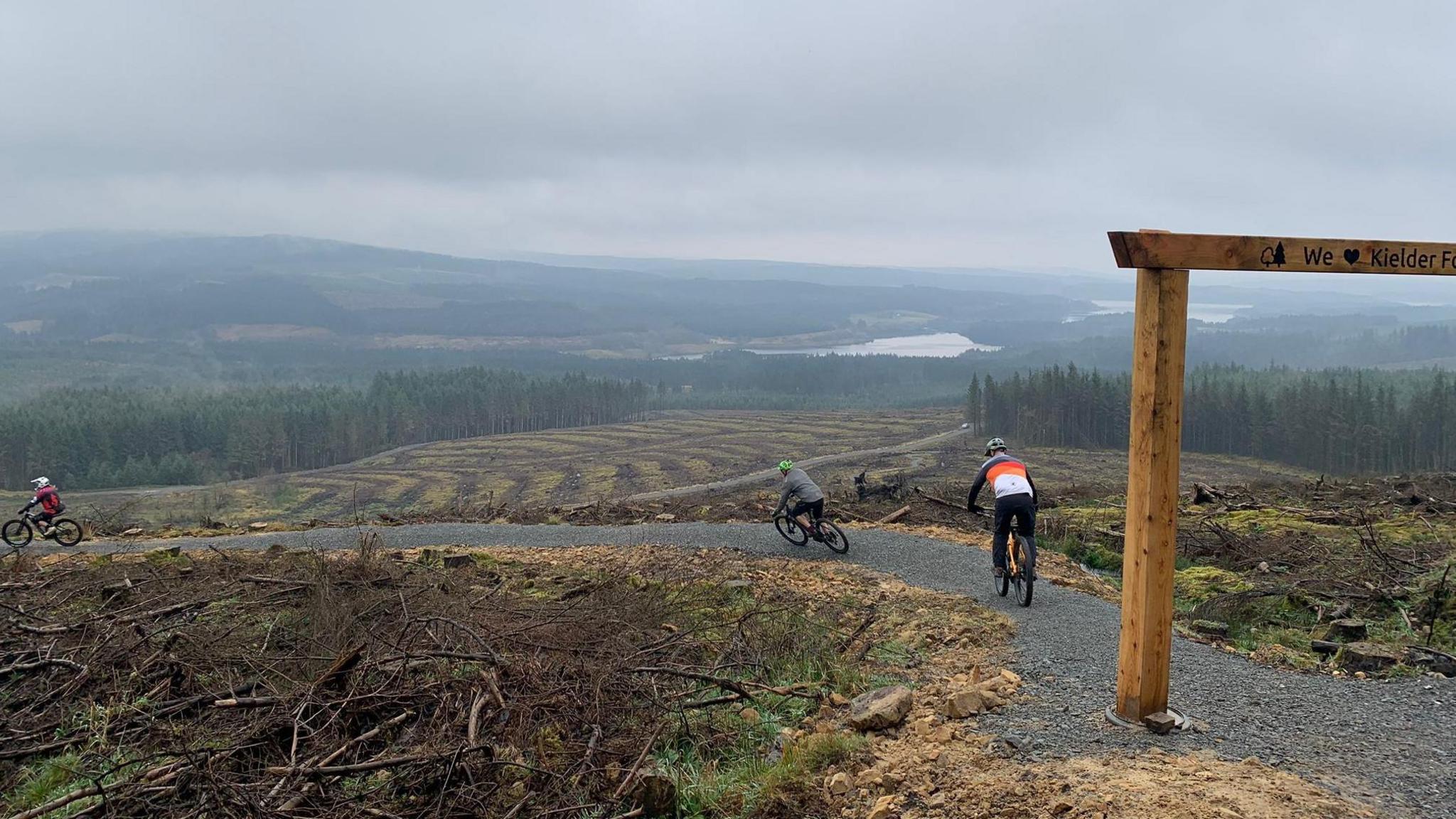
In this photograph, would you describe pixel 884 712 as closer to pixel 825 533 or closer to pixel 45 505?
pixel 825 533

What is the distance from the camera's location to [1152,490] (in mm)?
6906

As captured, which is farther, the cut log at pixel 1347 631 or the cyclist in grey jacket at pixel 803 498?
the cyclist in grey jacket at pixel 803 498

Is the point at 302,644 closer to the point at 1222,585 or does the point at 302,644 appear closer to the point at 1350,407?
the point at 1222,585

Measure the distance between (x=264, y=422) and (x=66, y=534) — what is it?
84.9 meters

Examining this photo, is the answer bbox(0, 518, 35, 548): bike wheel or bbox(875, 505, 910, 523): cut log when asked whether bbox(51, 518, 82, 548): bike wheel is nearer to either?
bbox(0, 518, 35, 548): bike wheel

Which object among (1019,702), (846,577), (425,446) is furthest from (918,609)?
(425,446)

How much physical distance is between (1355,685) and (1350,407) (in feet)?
267

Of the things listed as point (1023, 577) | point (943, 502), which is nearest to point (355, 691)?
point (1023, 577)

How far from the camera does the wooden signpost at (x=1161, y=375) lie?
6.66 metres

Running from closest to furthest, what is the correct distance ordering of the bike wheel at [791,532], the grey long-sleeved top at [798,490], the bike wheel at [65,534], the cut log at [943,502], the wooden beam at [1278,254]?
the wooden beam at [1278,254] → the grey long-sleeved top at [798,490] → the bike wheel at [791,532] → the bike wheel at [65,534] → the cut log at [943,502]

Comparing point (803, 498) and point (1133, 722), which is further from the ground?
point (1133, 722)

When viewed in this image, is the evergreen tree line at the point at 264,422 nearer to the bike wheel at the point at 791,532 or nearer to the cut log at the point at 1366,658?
the bike wheel at the point at 791,532

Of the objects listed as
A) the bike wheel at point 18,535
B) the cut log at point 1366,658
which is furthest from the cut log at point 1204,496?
the bike wheel at point 18,535

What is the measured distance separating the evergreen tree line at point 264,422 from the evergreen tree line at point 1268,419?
61153 millimetres
